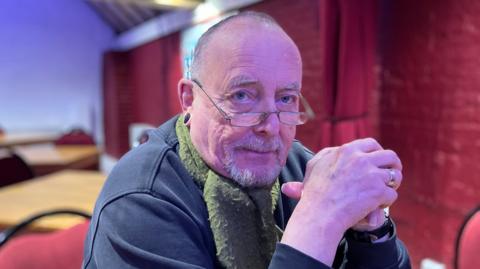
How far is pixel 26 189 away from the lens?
2.60 meters

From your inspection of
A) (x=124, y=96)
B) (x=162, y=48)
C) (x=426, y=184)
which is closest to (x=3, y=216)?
(x=426, y=184)

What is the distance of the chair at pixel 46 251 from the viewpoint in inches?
43.5

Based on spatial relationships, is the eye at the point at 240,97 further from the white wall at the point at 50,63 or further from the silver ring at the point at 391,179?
the white wall at the point at 50,63

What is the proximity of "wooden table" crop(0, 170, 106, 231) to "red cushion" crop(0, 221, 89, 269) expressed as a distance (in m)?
0.71

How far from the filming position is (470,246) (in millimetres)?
1415

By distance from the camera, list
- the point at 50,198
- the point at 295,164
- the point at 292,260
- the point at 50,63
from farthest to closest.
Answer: the point at 50,63 < the point at 50,198 < the point at 295,164 < the point at 292,260

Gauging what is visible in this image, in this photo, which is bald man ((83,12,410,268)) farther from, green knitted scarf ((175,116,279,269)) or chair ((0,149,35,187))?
chair ((0,149,35,187))

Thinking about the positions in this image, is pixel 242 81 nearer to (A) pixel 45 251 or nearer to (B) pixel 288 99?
(B) pixel 288 99

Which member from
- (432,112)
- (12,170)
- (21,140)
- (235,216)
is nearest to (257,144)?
(235,216)

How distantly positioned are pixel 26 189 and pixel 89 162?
187cm

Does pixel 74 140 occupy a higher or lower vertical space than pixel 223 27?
lower

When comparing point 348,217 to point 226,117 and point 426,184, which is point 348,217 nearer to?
point 226,117

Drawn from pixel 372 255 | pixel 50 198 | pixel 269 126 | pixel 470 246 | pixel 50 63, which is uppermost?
pixel 50 63

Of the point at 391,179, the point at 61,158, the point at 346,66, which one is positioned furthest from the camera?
the point at 61,158
